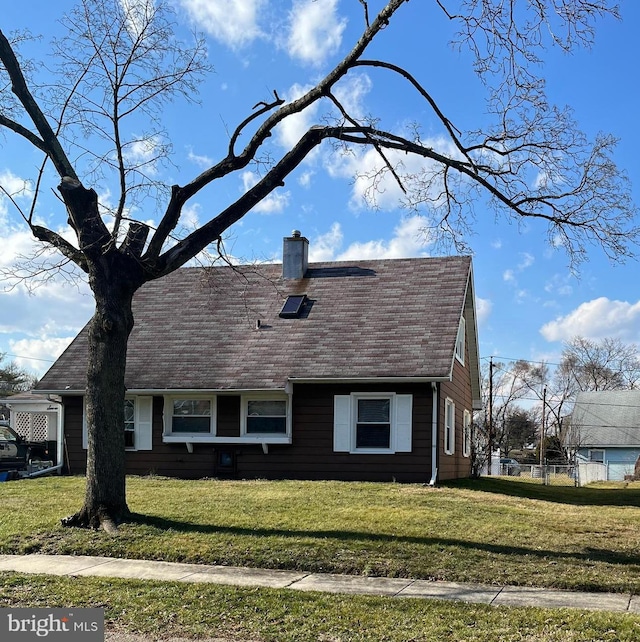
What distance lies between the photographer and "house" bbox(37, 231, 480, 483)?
18.2 m

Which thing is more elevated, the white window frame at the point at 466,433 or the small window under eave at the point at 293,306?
the small window under eave at the point at 293,306

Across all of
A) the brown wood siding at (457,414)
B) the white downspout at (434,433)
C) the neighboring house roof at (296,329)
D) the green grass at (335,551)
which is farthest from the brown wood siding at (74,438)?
the brown wood siding at (457,414)

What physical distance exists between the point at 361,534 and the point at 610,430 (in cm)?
4363

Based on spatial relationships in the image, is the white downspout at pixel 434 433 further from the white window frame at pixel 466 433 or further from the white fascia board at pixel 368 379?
the white window frame at pixel 466 433

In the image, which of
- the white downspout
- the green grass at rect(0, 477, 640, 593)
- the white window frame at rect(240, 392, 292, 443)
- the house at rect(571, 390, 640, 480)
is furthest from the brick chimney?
the house at rect(571, 390, 640, 480)

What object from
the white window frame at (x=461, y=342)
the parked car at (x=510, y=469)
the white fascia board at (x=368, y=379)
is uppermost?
the white window frame at (x=461, y=342)

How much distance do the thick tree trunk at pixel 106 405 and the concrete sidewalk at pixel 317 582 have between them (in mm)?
1289

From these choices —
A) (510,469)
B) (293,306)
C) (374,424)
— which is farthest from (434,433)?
(510,469)

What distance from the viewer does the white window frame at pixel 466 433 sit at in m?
23.4

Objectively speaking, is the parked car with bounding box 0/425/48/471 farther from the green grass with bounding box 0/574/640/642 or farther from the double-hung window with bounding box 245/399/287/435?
the green grass with bounding box 0/574/640/642

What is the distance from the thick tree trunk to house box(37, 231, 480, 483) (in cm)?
549

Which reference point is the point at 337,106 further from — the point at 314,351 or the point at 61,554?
the point at 314,351

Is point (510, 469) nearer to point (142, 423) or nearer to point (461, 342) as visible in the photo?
point (461, 342)

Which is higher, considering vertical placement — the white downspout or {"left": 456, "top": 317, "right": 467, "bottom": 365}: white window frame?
{"left": 456, "top": 317, "right": 467, "bottom": 365}: white window frame
